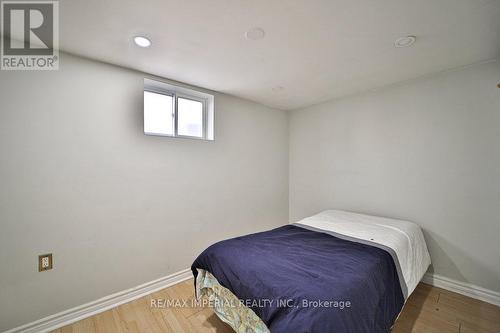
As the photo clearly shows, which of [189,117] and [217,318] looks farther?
[189,117]

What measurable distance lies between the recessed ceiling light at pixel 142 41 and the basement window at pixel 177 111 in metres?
0.60

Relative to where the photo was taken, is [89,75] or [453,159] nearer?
[89,75]

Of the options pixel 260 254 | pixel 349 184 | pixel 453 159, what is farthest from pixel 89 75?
pixel 453 159

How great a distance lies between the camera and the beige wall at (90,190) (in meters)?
1.53

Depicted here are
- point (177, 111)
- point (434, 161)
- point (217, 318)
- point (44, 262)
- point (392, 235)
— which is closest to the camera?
point (44, 262)

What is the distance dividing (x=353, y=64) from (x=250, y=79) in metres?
1.05

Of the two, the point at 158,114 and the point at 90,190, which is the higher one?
the point at 158,114

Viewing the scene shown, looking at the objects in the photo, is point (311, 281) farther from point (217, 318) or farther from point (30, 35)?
point (30, 35)

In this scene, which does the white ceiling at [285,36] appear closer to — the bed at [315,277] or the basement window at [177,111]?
the basement window at [177,111]

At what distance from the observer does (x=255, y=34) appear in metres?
1.50

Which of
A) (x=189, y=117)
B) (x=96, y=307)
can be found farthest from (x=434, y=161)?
(x=96, y=307)

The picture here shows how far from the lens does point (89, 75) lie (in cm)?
181

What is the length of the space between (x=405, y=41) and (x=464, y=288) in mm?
2434

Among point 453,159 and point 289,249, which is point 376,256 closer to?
point 289,249
